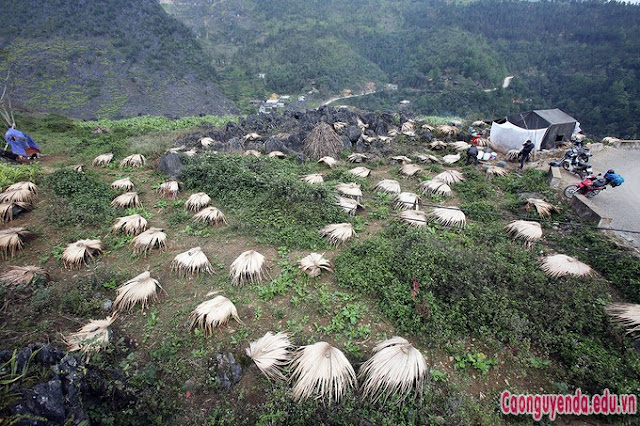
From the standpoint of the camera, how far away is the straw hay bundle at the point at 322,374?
381 cm

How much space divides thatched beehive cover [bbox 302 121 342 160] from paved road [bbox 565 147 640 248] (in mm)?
8480

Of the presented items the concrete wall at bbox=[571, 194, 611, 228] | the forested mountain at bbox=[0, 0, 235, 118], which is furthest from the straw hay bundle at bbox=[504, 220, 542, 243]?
the forested mountain at bbox=[0, 0, 235, 118]

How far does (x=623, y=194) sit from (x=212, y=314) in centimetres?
1169

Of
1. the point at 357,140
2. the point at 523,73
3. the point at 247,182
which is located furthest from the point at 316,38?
the point at 247,182

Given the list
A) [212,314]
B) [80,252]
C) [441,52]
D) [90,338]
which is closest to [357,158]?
[212,314]

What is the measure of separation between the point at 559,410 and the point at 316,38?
75.3m

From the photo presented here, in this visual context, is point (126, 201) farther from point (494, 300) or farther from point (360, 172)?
point (494, 300)

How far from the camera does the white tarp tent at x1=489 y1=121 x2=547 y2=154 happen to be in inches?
507

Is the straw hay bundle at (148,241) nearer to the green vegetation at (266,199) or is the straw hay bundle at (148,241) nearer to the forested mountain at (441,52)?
the green vegetation at (266,199)

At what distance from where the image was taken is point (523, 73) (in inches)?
2095

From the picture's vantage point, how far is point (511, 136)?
1334 centimetres

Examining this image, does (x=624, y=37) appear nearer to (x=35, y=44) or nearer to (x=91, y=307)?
(x=91, y=307)

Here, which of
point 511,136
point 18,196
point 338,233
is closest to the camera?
point 338,233

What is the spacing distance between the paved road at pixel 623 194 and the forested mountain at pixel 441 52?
24.2 meters
